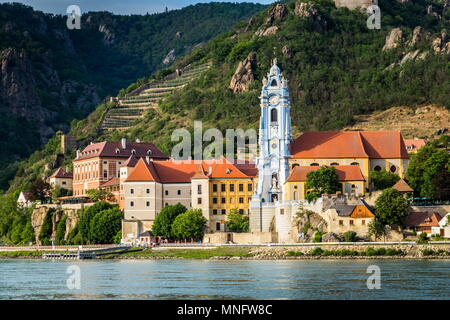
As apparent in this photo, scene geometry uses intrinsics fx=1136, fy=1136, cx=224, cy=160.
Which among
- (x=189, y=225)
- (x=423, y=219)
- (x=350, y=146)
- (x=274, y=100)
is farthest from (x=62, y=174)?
(x=423, y=219)

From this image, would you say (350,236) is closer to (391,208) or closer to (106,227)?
(391,208)

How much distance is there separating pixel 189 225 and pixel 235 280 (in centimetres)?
4014

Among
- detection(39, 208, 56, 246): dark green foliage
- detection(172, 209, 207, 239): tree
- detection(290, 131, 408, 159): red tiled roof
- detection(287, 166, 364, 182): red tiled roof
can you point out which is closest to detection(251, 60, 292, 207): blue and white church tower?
detection(290, 131, 408, 159): red tiled roof

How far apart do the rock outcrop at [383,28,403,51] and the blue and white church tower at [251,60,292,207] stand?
66487 mm

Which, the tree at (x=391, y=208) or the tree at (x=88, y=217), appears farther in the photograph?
the tree at (x=88, y=217)

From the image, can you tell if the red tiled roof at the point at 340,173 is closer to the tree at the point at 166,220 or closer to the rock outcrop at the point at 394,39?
the tree at the point at 166,220

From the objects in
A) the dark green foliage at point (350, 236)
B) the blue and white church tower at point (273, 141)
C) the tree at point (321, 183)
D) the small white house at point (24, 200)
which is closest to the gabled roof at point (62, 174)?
the small white house at point (24, 200)

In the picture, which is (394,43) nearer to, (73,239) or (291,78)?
(291,78)

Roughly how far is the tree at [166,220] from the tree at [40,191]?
3291 cm

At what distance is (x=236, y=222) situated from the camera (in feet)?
A: 391

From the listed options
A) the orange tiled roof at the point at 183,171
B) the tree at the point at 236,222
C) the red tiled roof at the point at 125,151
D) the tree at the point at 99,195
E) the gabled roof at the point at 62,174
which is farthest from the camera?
the gabled roof at the point at 62,174

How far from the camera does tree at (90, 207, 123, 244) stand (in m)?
126

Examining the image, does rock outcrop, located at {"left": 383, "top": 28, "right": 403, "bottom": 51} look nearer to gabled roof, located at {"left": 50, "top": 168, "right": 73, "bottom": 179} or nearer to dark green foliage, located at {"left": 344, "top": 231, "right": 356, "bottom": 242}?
gabled roof, located at {"left": 50, "top": 168, "right": 73, "bottom": 179}

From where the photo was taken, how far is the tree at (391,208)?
341 ft
